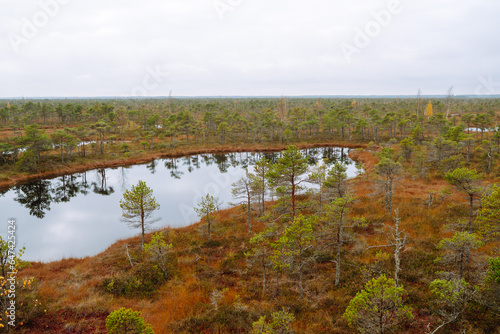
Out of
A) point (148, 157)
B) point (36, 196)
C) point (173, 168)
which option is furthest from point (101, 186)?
point (148, 157)

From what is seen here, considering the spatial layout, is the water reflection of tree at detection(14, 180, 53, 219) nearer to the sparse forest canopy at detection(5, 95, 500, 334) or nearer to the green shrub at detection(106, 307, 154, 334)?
the sparse forest canopy at detection(5, 95, 500, 334)

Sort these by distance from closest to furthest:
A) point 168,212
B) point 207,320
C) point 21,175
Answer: point 207,320
point 168,212
point 21,175

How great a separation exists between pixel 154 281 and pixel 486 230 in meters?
22.1

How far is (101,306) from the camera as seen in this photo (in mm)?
16656

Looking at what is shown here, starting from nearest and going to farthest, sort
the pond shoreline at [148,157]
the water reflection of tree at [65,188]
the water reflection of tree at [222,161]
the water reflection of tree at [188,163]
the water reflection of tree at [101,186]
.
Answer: the water reflection of tree at [65,188] → the water reflection of tree at [101,186] → the pond shoreline at [148,157] → the water reflection of tree at [188,163] → the water reflection of tree at [222,161]

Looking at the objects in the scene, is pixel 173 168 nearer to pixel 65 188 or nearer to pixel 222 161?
pixel 222 161

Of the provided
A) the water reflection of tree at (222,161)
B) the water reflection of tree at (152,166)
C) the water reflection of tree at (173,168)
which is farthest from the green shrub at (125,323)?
the water reflection of tree at (152,166)

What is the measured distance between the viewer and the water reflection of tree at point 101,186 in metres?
44.6

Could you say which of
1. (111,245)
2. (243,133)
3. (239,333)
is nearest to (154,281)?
(239,333)

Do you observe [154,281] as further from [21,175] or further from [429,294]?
[21,175]

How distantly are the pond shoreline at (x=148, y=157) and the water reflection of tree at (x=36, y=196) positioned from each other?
214cm

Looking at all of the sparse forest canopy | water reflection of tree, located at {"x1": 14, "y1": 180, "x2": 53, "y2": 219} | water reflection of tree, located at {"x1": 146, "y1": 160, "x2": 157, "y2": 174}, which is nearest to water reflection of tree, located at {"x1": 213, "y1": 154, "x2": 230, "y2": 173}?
water reflection of tree, located at {"x1": 146, "y1": 160, "x2": 157, "y2": 174}

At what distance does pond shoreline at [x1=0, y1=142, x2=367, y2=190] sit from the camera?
47.3 metres

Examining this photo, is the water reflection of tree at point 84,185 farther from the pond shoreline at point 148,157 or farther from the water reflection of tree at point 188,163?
the water reflection of tree at point 188,163
